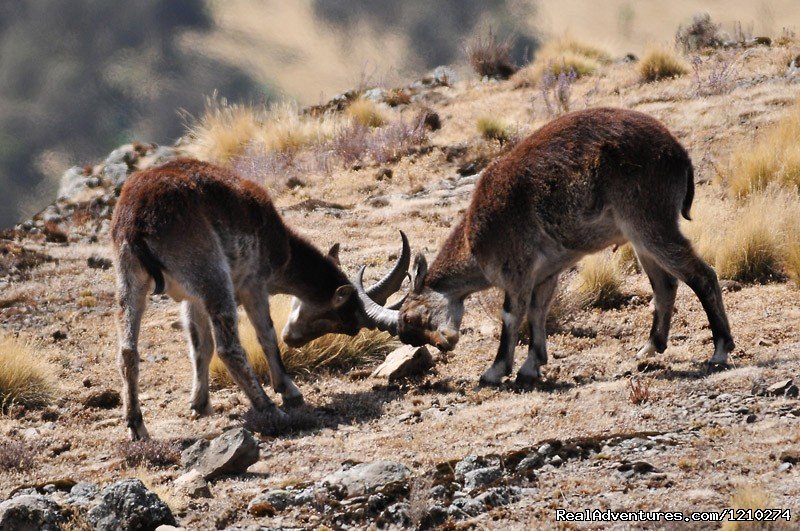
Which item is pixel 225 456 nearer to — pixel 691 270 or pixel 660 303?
pixel 691 270

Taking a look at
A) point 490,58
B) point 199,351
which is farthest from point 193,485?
point 490,58

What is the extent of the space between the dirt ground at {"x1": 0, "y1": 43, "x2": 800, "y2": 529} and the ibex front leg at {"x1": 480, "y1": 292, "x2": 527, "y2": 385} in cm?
26

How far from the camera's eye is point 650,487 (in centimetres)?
716

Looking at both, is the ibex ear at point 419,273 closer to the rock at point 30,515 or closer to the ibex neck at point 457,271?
the ibex neck at point 457,271

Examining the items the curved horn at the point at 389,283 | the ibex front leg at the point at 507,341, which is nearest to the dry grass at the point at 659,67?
the curved horn at the point at 389,283

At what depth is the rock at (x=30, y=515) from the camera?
7277 millimetres

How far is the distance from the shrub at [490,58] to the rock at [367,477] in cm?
2182

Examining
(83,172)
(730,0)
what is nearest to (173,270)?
(83,172)

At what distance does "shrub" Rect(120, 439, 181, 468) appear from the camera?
29.7ft

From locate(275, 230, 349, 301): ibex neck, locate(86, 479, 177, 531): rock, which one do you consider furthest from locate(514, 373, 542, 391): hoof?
locate(86, 479, 177, 531): rock

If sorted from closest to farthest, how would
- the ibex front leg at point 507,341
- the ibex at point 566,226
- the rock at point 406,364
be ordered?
the ibex at point 566,226, the ibex front leg at point 507,341, the rock at point 406,364

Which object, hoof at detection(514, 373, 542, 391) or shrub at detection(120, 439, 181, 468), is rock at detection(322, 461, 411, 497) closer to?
shrub at detection(120, 439, 181, 468)

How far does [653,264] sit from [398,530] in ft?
15.0

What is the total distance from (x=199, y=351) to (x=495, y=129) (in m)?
12.1
